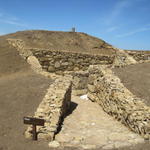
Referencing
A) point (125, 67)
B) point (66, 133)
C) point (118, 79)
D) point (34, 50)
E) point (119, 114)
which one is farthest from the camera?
point (34, 50)

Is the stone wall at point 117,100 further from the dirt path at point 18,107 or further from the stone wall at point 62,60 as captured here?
the stone wall at point 62,60

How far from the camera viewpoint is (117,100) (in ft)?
28.9

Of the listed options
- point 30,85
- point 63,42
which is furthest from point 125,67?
point 63,42

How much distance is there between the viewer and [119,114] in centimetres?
855

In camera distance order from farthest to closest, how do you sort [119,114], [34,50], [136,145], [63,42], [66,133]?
[63,42] < [34,50] < [119,114] < [66,133] < [136,145]

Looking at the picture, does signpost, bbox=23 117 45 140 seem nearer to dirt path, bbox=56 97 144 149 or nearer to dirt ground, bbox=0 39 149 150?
dirt ground, bbox=0 39 149 150

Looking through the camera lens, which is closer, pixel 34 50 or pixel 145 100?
pixel 145 100

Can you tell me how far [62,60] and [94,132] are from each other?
13.3 meters

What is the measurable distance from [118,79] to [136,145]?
15.7ft

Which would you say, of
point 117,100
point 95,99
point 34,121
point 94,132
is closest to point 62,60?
point 95,99

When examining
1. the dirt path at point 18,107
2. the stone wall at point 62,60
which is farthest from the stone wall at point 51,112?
the stone wall at point 62,60

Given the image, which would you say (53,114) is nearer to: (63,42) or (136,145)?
(136,145)

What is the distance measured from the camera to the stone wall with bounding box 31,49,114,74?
1925 cm

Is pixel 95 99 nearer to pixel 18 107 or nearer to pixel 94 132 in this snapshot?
pixel 94 132
